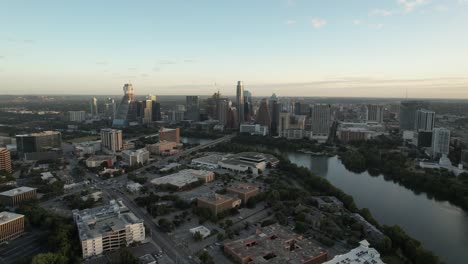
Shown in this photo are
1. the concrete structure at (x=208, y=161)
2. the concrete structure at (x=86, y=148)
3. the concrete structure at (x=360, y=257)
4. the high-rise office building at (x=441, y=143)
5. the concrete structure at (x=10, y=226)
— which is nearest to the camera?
the concrete structure at (x=360, y=257)

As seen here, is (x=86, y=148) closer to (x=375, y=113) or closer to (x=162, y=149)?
(x=162, y=149)

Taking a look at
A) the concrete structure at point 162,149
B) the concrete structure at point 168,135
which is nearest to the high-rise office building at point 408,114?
the concrete structure at point 168,135

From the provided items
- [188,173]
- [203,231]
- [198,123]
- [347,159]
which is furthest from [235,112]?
[203,231]

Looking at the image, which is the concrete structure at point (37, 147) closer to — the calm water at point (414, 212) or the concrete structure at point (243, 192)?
the concrete structure at point (243, 192)

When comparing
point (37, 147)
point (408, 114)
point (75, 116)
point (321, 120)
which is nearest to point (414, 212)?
point (321, 120)

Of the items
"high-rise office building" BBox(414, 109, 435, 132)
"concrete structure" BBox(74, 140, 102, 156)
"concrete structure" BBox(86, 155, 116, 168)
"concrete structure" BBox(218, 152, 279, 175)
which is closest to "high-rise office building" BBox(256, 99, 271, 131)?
"concrete structure" BBox(218, 152, 279, 175)

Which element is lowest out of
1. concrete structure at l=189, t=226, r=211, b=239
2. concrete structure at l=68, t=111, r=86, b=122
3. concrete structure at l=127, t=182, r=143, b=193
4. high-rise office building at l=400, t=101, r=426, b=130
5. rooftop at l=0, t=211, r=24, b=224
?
concrete structure at l=189, t=226, r=211, b=239

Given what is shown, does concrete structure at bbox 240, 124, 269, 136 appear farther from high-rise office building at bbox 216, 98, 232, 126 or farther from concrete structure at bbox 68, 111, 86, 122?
concrete structure at bbox 68, 111, 86, 122

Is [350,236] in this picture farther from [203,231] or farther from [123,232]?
[123,232]
